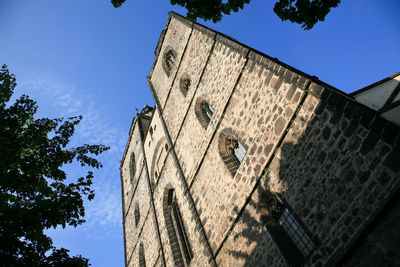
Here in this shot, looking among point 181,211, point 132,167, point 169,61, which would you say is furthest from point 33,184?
point 132,167

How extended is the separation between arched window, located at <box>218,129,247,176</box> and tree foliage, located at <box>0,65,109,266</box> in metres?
3.40

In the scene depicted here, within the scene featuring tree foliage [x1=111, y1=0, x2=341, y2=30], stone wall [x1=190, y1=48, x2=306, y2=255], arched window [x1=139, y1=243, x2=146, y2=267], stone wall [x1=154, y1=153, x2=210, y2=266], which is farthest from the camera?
arched window [x1=139, y1=243, x2=146, y2=267]

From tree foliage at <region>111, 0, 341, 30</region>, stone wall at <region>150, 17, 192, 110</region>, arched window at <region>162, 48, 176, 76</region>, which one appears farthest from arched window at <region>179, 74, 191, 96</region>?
tree foliage at <region>111, 0, 341, 30</region>

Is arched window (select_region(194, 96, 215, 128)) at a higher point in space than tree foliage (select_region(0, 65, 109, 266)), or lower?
higher

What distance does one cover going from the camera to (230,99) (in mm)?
7152

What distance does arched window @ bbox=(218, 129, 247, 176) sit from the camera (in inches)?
263

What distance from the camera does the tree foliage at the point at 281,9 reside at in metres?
3.95

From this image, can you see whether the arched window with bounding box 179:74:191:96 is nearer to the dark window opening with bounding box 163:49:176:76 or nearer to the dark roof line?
the dark window opening with bounding box 163:49:176:76

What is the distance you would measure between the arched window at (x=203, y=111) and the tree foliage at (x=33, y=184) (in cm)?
342

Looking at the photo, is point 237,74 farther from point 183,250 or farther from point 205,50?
point 183,250

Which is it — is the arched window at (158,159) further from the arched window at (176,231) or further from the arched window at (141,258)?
the arched window at (141,258)

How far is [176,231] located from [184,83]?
20.1ft

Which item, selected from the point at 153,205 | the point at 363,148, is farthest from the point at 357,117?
the point at 153,205

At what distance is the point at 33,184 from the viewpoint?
18.5 feet
